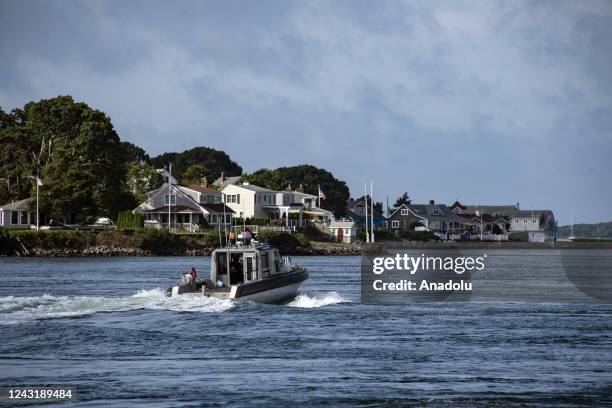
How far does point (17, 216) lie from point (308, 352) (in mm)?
85991

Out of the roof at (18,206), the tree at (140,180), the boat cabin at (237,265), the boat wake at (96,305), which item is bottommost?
the boat wake at (96,305)

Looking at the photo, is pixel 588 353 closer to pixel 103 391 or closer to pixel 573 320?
pixel 573 320

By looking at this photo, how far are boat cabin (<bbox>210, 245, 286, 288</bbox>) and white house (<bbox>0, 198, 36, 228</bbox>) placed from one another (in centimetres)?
7130

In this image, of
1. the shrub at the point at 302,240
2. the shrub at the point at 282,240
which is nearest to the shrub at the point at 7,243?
the shrub at the point at 282,240

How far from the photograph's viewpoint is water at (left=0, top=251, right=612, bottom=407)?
823 inches

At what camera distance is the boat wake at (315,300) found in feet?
134

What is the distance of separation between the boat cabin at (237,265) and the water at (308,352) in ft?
6.13

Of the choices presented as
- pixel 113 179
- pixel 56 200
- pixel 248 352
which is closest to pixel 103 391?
pixel 248 352

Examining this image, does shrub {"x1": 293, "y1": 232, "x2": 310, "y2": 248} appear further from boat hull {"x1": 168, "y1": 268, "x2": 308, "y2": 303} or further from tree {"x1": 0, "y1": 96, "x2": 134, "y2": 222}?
boat hull {"x1": 168, "y1": 268, "x2": 308, "y2": 303}

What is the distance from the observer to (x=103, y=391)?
20672mm

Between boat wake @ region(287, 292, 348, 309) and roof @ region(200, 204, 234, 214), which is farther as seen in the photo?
roof @ region(200, 204, 234, 214)

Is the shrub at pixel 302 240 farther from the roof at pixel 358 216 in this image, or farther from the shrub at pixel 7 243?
the roof at pixel 358 216

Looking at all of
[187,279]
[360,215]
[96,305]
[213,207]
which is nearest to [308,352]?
[187,279]

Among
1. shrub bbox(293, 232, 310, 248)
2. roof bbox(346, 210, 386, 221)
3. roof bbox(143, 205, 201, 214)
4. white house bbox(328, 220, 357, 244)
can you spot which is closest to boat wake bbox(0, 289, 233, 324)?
shrub bbox(293, 232, 310, 248)
